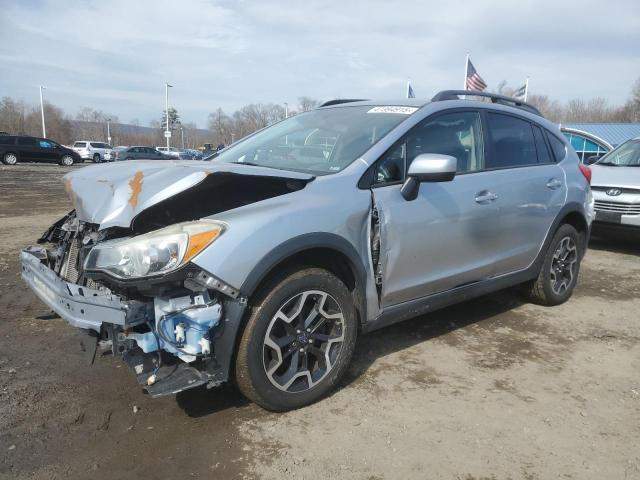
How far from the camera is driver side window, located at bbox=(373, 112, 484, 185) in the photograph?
3.21m

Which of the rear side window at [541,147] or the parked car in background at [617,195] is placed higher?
the rear side window at [541,147]

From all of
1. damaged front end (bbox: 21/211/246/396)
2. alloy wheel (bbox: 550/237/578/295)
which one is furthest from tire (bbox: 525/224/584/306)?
damaged front end (bbox: 21/211/246/396)

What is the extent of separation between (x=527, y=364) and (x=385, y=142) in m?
1.87

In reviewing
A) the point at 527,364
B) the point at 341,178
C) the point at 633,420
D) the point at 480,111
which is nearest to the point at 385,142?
the point at 341,178

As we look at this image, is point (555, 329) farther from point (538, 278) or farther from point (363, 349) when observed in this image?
point (363, 349)

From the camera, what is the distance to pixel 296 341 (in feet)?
9.11

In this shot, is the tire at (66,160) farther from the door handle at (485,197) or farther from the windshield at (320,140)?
the door handle at (485,197)

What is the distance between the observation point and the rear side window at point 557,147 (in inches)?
185

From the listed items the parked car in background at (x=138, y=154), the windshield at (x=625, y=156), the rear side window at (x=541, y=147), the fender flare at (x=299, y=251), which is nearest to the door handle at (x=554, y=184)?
the rear side window at (x=541, y=147)

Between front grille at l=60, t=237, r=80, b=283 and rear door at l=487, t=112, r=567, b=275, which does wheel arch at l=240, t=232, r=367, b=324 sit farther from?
rear door at l=487, t=112, r=567, b=275

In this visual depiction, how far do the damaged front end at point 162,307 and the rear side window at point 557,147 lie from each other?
11.7 ft

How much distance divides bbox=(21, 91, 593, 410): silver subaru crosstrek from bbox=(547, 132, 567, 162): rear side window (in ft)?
2.24

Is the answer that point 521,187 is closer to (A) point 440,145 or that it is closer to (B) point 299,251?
(A) point 440,145

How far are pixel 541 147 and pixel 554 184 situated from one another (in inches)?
14.6
